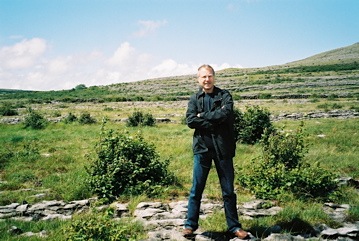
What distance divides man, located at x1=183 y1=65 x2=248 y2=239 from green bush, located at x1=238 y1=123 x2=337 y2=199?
283cm

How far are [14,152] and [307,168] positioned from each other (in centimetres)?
1255

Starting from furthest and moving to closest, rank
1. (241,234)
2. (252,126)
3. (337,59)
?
(337,59) < (252,126) < (241,234)

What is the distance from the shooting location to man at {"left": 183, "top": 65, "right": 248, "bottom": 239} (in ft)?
18.2

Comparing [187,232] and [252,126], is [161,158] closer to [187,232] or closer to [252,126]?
[252,126]

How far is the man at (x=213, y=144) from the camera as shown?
5555 mm

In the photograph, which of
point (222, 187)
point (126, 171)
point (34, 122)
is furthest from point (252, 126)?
point (34, 122)

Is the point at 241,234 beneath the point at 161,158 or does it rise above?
above

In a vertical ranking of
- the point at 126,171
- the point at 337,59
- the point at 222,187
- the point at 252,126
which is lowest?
the point at 126,171

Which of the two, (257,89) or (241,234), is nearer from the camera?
(241,234)

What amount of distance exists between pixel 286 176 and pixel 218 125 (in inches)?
153

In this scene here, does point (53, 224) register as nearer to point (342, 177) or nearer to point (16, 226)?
point (16, 226)

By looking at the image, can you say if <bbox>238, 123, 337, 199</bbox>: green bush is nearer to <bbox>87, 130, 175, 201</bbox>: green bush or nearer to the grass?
the grass

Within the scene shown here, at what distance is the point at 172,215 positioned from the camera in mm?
6883

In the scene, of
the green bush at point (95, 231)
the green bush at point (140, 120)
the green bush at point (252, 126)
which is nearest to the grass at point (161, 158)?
the green bush at point (252, 126)
